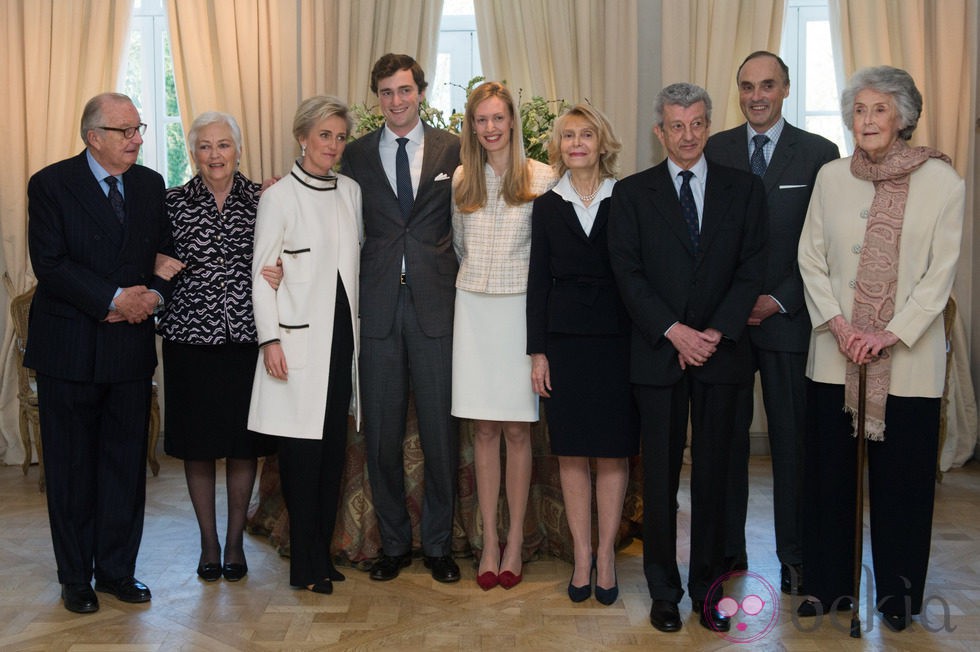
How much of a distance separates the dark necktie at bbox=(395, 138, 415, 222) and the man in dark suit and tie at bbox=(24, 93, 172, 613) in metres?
0.86

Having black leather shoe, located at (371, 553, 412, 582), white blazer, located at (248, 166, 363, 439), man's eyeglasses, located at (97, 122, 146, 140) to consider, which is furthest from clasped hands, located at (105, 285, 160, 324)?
black leather shoe, located at (371, 553, 412, 582)

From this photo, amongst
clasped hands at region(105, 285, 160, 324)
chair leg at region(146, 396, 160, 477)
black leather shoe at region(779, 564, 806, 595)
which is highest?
clasped hands at region(105, 285, 160, 324)

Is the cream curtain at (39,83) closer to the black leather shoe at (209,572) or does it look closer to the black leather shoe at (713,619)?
the black leather shoe at (209,572)

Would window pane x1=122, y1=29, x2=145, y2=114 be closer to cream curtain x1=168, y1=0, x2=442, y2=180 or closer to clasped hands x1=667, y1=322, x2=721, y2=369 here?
cream curtain x1=168, y1=0, x2=442, y2=180

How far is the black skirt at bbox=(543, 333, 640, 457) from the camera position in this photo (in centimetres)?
345

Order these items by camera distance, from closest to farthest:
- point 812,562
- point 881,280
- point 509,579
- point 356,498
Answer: point 881,280 → point 812,562 → point 509,579 → point 356,498

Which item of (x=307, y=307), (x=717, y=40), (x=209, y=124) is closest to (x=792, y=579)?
(x=307, y=307)

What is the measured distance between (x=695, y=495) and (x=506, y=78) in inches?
137

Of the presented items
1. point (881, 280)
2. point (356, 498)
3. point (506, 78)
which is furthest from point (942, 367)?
point (506, 78)

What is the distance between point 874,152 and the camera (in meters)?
3.20

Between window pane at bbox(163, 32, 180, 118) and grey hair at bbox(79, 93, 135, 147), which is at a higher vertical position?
window pane at bbox(163, 32, 180, 118)

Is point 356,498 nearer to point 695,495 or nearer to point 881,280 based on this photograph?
point 695,495

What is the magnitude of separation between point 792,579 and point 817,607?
0.23 m

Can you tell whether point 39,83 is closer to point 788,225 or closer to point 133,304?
point 133,304
